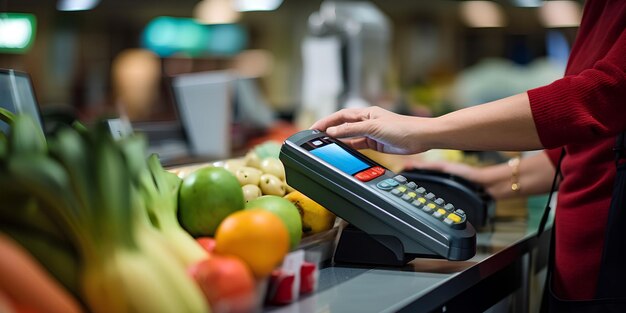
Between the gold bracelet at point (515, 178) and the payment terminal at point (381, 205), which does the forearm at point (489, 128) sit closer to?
the payment terminal at point (381, 205)

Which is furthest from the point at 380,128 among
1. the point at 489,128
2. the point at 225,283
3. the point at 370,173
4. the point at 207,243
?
the point at 225,283

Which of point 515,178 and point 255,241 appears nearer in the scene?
point 255,241

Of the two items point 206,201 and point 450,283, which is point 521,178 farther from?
point 206,201

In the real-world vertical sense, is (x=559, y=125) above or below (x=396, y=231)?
above

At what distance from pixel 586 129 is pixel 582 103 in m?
0.05

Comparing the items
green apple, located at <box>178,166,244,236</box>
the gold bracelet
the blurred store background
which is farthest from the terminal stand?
the blurred store background

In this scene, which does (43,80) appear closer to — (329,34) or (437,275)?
(329,34)

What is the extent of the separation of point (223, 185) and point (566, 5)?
1050 centimetres

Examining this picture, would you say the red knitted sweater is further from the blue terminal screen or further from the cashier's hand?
the blue terminal screen

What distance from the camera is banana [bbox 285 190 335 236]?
1.55 m

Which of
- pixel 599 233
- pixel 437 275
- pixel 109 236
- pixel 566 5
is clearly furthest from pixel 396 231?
pixel 566 5

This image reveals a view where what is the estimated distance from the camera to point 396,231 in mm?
1487

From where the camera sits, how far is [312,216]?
5.09 feet

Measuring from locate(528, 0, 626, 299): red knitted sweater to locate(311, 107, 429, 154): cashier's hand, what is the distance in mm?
220
